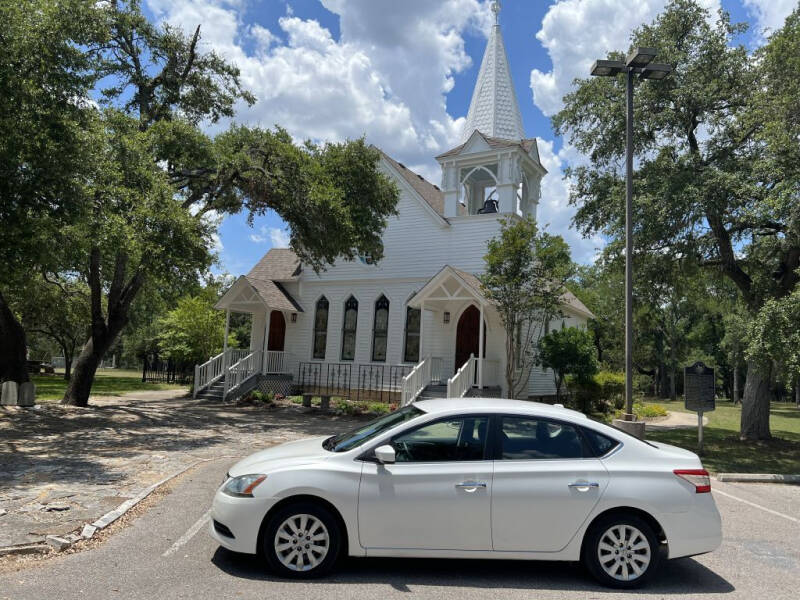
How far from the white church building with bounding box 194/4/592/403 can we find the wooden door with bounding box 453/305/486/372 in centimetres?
4

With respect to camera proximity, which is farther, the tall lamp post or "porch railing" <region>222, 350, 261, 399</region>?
"porch railing" <region>222, 350, 261, 399</region>

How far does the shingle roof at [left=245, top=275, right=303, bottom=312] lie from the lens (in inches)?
927

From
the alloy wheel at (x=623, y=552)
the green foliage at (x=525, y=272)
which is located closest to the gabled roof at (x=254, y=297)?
the green foliage at (x=525, y=272)

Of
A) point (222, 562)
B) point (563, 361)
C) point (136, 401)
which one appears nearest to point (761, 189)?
point (563, 361)

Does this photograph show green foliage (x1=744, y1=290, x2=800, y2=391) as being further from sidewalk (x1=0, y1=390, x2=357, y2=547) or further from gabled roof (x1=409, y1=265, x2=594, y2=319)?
sidewalk (x1=0, y1=390, x2=357, y2=547)

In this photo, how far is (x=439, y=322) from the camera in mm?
21781

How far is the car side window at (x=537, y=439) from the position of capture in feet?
17.3

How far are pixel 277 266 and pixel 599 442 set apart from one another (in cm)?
2267

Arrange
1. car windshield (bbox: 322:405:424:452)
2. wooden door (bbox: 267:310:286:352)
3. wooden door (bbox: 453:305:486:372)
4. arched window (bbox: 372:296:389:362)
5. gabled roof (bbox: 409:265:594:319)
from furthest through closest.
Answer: wooden door (bbox: 267:310:286:352), arched window (bbox: 372:296:389:362), wooden door (bbox: 453:305:486:372), gabled roof (bbox: 409:265:594:319), car windshield (bbox: 322:405:424:452)

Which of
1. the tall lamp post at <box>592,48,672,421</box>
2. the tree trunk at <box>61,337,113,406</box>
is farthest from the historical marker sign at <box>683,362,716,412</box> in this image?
the tree trunk at <box>61,337,113,406</box>

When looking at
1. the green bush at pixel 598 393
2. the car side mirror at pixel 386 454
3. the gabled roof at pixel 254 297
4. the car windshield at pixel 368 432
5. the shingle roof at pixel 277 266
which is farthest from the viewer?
the shingle roof at pixel 277 266

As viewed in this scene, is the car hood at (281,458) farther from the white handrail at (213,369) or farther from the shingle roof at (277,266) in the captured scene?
the shingle roof at (277,266)

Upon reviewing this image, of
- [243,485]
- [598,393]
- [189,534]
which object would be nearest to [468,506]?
[243,485]

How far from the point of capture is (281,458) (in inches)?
213
